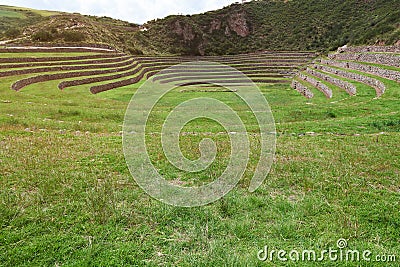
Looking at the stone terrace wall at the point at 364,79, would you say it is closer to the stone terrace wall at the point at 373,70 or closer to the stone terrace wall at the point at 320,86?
the stone terrace wall at the point at 373,70

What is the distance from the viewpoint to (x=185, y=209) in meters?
5.51

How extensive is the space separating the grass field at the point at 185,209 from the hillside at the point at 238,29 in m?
45.3

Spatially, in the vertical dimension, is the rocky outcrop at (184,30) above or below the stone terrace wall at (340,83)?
above

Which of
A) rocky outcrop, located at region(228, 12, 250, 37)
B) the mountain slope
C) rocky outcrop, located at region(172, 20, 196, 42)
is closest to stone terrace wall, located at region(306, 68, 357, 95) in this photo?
the mountain slope

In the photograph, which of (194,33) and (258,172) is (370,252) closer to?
(258,172)

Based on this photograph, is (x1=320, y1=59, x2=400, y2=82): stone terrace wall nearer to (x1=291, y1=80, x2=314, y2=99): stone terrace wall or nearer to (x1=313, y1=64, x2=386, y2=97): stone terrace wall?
(x1=313, y1=64, x2=386, y2=97): stone terrace wall

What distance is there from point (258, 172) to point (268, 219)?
7.76 feet

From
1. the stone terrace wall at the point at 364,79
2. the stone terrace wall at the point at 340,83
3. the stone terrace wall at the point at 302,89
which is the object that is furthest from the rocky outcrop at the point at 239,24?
the stone terrace wall at the point at 364,79

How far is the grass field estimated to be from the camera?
421 cm

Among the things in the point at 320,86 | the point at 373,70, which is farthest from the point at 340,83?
the point at 373,70

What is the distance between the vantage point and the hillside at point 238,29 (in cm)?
5547

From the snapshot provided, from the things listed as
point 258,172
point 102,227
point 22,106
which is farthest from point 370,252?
point 22,106

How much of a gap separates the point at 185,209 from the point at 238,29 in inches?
3306

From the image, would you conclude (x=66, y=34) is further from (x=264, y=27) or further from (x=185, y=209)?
(x=185, y=209)
